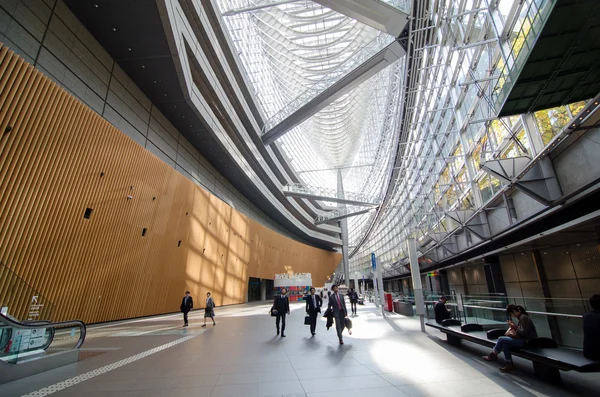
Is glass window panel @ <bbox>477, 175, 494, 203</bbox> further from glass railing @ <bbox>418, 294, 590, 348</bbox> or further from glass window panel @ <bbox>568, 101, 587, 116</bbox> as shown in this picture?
glass railing @ <bbox>418, 294, 590, 348</bbox>

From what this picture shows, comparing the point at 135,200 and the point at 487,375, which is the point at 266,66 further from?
the point at 487,375

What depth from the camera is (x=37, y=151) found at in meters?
8.62

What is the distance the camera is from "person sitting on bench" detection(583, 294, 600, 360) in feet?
11.1

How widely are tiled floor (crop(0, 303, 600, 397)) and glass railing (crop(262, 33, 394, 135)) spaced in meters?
16.0

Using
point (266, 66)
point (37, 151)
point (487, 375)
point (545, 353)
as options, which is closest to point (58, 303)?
point (37, 151)

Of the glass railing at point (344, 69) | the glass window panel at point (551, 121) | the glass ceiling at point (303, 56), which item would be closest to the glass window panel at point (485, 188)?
the glass window panel at point (551, 121)

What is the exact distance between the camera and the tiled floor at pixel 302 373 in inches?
141

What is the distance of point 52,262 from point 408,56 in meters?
17.9

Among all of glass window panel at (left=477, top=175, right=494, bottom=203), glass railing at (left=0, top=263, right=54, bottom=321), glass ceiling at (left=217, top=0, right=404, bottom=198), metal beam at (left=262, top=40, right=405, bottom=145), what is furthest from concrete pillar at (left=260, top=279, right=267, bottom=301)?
glass railing at (left=0, top=263, right=54, bottom=321)

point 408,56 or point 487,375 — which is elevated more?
point 408,56

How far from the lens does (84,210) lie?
1030 centimetres

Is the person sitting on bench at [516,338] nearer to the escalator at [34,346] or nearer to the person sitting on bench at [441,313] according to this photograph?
the person sitting on bench at [441,313]

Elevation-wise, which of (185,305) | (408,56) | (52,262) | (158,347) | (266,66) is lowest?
(158,347)

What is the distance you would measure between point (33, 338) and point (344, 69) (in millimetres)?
20827
